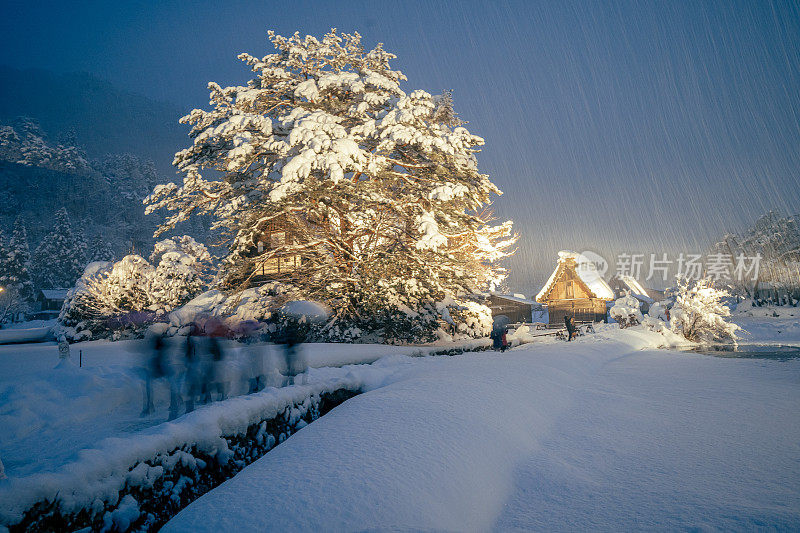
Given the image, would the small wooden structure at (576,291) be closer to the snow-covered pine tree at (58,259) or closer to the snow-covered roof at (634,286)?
the snow-covered roof at (634,286)

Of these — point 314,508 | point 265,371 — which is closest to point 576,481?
point 314,508

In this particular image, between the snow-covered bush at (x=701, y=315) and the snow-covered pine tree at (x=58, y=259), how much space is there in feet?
250

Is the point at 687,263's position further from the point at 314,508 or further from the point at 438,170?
the point at 314,508

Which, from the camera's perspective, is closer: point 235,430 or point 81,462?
point 81,462

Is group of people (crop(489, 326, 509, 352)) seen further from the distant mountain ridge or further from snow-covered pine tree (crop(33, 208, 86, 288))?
the distant mountain ridge

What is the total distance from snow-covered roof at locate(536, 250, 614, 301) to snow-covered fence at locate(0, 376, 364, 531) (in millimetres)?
39442

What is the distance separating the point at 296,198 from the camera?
13828 mm

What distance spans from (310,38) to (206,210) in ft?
27.8

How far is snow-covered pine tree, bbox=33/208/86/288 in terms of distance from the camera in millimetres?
61156

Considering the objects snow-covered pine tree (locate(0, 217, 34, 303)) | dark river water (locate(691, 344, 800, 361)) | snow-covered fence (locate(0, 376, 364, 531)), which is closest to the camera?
snow-covered fence (locate(0, 376, 364, 531))

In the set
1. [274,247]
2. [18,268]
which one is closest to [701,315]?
[274,247]

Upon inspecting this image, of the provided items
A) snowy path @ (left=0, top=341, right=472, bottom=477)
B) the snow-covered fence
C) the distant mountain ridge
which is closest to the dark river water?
the snow-covered fence

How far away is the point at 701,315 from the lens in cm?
2516

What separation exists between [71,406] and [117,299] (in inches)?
545
